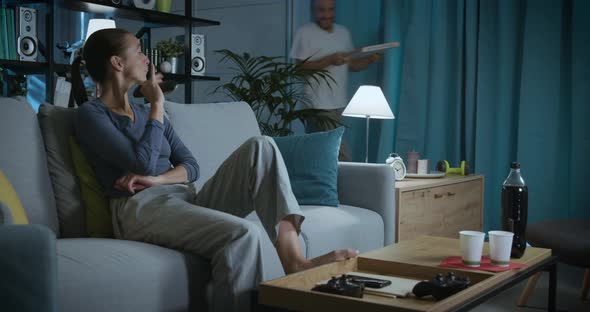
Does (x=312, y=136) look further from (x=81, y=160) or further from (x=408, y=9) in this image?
(x=408, y=9)

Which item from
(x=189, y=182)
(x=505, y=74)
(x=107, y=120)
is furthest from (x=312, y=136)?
(x=505, y=74)

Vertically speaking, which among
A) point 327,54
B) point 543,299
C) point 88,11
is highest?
point 88,11

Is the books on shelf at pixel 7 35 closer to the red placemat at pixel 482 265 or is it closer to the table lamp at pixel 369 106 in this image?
the table lamp at pixel 369 106

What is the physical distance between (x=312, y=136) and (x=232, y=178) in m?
0.88

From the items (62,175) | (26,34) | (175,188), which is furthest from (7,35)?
(175,188)

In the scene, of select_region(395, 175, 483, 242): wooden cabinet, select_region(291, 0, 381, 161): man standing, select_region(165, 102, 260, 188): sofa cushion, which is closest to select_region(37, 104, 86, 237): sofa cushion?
select_region(165, 102, 260, 188): sofa cushion

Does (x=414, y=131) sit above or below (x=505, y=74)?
below

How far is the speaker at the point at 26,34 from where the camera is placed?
377 centimetres

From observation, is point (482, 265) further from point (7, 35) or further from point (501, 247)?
point (7, 35)

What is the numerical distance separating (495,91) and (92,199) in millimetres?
2893

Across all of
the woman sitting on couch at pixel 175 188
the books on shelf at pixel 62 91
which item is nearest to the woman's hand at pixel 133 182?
the woman sitting on couch at pixel 175 188

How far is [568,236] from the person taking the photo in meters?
2.53

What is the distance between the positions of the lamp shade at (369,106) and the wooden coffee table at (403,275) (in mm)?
1424

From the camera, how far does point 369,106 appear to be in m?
3.69
